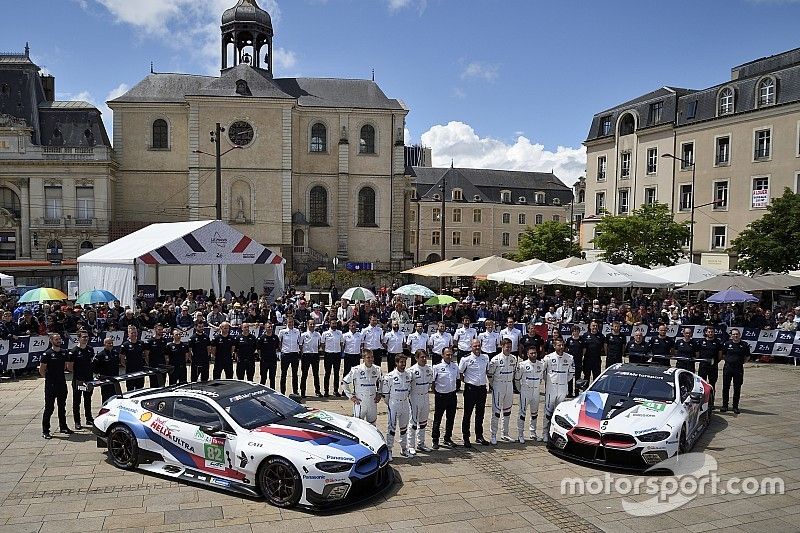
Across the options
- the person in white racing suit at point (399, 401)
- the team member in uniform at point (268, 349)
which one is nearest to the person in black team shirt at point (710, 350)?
the person in white racing suit at point (399, 401)

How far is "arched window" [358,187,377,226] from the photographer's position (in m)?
54.6

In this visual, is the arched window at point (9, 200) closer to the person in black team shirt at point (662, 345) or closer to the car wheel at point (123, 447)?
the car wheel at point (123, 447)

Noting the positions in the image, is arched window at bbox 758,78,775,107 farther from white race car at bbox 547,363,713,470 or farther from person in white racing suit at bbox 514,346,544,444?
person in white racing suit at bbox 514,346,544,444

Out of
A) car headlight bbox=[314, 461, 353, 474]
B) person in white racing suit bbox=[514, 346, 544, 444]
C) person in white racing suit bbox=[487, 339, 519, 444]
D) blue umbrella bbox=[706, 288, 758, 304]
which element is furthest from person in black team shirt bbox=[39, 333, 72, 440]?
blue umbrella bbox=[706, 288, 758, 304]

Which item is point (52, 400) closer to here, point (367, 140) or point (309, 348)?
point (309, 348)

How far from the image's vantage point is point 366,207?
54812mm

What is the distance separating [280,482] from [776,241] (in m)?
28.3

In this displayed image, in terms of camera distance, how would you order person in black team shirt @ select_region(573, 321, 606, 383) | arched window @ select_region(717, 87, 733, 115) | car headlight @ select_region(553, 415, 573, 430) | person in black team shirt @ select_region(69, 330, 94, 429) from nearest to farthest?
car headlight @ select_region(553, 415, 573, 430) → person in black team shirt @ select_region(69, 330, 94, 429) → person in black team shirt @ select_region(573, 321, 606, 383) → arched window @ select_region(717, 87, 733, 115)

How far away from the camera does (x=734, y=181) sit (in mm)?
42531

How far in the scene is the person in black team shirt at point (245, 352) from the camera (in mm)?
14344

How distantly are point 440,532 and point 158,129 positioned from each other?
51133 millimetres

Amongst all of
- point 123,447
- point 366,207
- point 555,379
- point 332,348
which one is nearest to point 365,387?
point 555,379

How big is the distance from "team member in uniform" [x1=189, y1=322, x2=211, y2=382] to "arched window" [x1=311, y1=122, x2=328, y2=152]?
1620 inches

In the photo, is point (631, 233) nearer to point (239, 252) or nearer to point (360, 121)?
point (239, 252)
